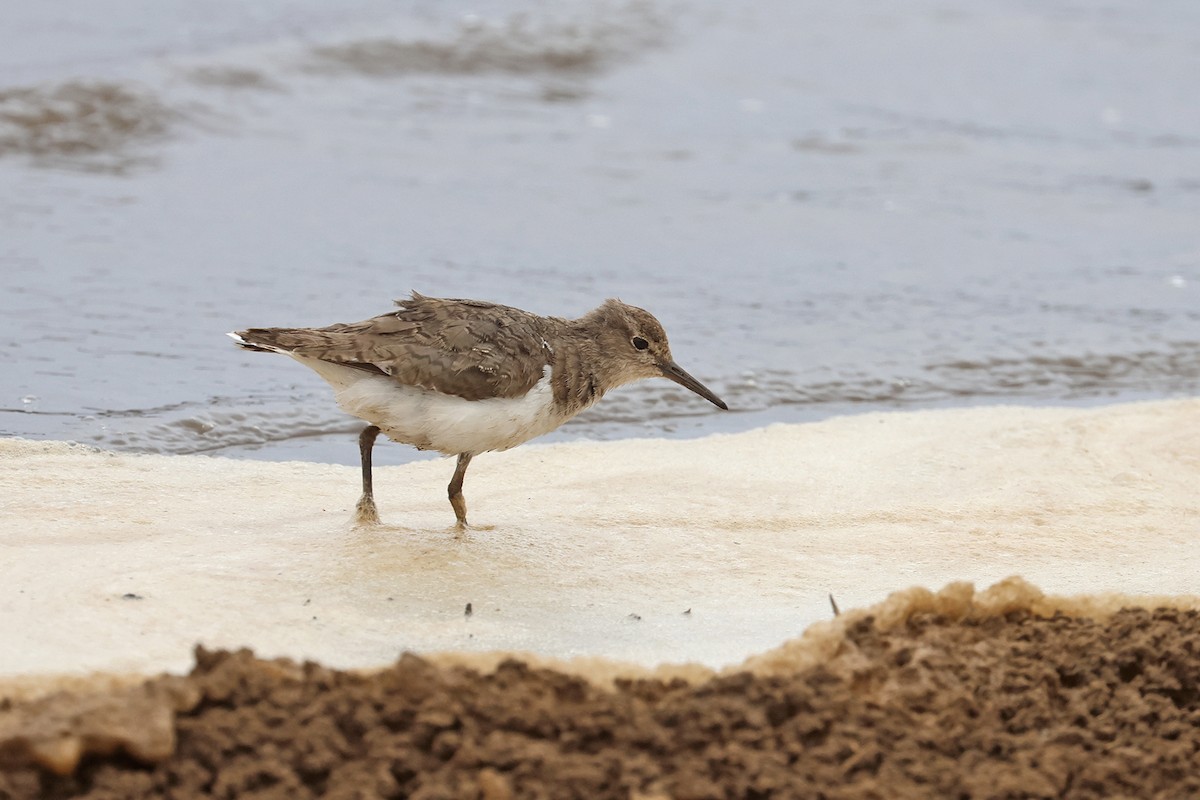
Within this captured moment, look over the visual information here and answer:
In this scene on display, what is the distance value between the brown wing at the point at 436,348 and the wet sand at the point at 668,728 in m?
1.82

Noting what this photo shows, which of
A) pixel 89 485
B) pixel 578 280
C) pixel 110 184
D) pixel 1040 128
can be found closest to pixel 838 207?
pixel 578 280

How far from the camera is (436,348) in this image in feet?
16.8

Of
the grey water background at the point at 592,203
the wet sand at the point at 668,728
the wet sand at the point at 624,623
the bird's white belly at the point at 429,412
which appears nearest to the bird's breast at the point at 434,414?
the bird's white belly at the point at 429,412

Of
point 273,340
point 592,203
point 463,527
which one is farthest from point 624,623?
point 592,203

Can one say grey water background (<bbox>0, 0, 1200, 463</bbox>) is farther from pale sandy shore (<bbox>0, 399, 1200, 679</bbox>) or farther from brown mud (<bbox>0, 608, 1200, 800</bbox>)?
brown mud (<bbox>0, 608, 1200, 800</bbox>)

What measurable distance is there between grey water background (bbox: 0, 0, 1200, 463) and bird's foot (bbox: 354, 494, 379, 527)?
1.38 m

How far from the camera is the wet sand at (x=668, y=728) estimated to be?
9.35 ft

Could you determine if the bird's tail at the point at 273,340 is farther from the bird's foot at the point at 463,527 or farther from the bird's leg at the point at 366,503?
the bird's foot at the point at 463,527

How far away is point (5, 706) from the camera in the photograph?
10.2 feet

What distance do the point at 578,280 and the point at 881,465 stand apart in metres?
3.64

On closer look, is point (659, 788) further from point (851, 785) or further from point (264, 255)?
point (264, 255)

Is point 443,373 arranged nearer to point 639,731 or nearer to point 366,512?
point 366,512

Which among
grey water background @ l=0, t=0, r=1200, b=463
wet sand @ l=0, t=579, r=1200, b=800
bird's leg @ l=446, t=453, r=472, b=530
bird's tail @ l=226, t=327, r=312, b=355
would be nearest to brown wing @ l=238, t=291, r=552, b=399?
bird's tail @ l=226, t=327, r=312, b=355

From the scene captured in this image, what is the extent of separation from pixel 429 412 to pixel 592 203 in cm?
655
